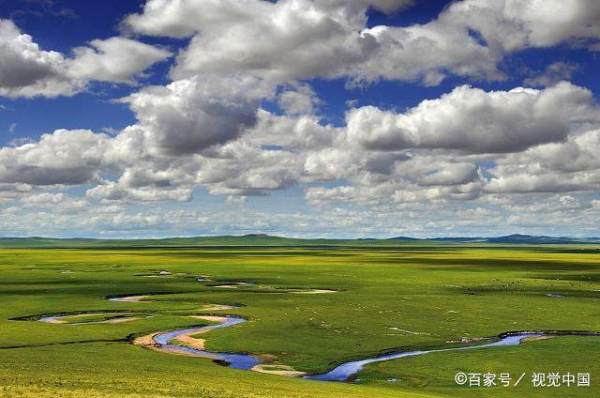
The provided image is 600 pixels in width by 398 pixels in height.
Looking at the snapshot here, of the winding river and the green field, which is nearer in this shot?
the green field

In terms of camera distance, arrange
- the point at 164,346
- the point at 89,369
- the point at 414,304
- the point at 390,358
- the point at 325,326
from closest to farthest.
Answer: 1. the point at 89,369
2. the point at 390,358
3. the point at 164,346
4. the point at 325,326
5. the point at 414,304

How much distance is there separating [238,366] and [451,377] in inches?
731

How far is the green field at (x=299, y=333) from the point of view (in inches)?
1677

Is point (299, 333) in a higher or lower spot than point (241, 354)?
higher

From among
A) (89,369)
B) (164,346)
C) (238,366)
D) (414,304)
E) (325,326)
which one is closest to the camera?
(89,369)

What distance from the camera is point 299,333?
Result: 69.3 meters

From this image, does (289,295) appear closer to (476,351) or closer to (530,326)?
(530,326)

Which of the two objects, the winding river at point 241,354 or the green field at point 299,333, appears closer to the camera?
the green field at point 299,333

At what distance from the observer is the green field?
1677 inches

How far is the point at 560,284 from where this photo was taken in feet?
413

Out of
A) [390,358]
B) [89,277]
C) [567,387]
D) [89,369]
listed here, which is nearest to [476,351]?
[390,358]

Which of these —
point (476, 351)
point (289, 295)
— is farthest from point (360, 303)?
point (476, 351)

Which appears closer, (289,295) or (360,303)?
(360,303)

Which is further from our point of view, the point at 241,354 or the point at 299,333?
the point at 299,333
